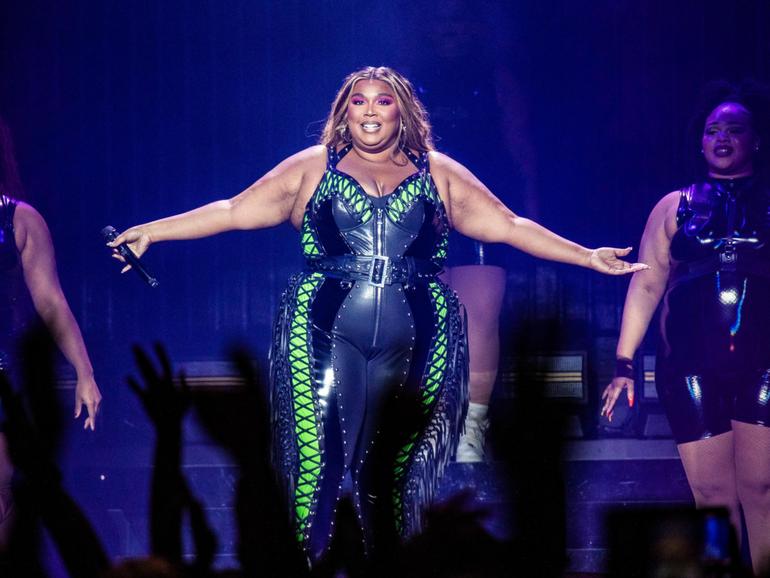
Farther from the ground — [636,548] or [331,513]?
[636,548]

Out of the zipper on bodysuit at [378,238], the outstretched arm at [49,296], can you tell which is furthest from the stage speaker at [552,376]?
the outstretched arm at [49,296]

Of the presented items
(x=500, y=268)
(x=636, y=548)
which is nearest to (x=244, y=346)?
(x=500, y=268)

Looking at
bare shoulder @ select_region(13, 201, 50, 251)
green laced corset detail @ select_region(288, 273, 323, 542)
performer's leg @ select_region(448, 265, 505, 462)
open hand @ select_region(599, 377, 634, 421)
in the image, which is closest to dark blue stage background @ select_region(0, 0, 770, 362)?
performer's leg @ select_region(448, 265, 505, 462)

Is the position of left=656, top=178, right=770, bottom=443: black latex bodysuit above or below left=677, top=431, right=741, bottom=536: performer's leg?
above

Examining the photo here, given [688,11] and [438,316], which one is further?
[688,11]

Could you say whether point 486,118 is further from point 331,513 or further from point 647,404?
point 331,513

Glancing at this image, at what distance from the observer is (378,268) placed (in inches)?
156

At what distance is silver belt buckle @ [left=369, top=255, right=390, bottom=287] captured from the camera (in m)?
3.95

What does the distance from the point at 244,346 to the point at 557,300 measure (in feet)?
6.00

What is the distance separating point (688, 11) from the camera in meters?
5.84

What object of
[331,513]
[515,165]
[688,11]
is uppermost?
[688,11]

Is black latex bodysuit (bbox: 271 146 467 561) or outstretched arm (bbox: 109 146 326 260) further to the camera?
outstretched arm (bbox: 109 146 326 260)

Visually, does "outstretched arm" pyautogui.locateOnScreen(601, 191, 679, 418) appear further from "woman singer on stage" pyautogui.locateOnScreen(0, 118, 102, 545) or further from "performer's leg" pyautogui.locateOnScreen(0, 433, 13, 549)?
"performer's leg" pyautogui.locateOnScreen(0, 433, 13, 549)

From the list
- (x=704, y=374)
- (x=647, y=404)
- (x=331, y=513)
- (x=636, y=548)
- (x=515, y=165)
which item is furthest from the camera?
(x=515, y=165)
